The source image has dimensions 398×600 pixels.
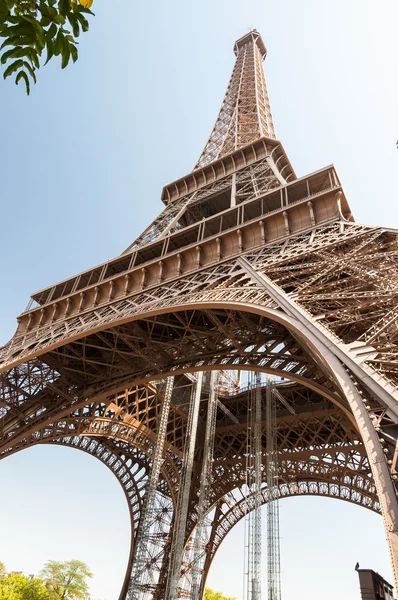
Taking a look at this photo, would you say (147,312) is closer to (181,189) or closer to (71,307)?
(71,307)

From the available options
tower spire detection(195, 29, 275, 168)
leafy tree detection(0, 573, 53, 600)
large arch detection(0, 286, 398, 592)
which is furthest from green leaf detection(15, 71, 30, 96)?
leafy tree detection(0, 573, 53, 600)

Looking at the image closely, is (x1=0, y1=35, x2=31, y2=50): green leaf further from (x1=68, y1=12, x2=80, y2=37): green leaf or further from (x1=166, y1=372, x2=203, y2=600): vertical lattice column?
(x1=166, y1=372, x2=203, y2=600): vertical lattice column

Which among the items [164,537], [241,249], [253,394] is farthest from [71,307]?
[164,537]

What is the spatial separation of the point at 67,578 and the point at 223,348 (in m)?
32.9

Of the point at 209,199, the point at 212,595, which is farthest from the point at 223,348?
the point at 212,595

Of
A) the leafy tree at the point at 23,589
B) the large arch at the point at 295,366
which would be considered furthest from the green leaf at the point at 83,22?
the leafy tree at the point at 23,589

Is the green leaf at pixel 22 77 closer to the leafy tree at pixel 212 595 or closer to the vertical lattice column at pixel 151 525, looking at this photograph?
the vertical lattice column at pixel 151 525

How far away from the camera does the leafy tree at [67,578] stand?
3756 centimetres

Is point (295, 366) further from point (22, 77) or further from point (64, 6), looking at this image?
point (64, 6)

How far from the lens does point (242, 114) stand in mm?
34875

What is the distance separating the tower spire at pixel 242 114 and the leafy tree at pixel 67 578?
34983mm

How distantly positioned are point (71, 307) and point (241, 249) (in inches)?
327

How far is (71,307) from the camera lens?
19.5 metres

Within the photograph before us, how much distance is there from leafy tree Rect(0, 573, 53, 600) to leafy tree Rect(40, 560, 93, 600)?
1647mm
